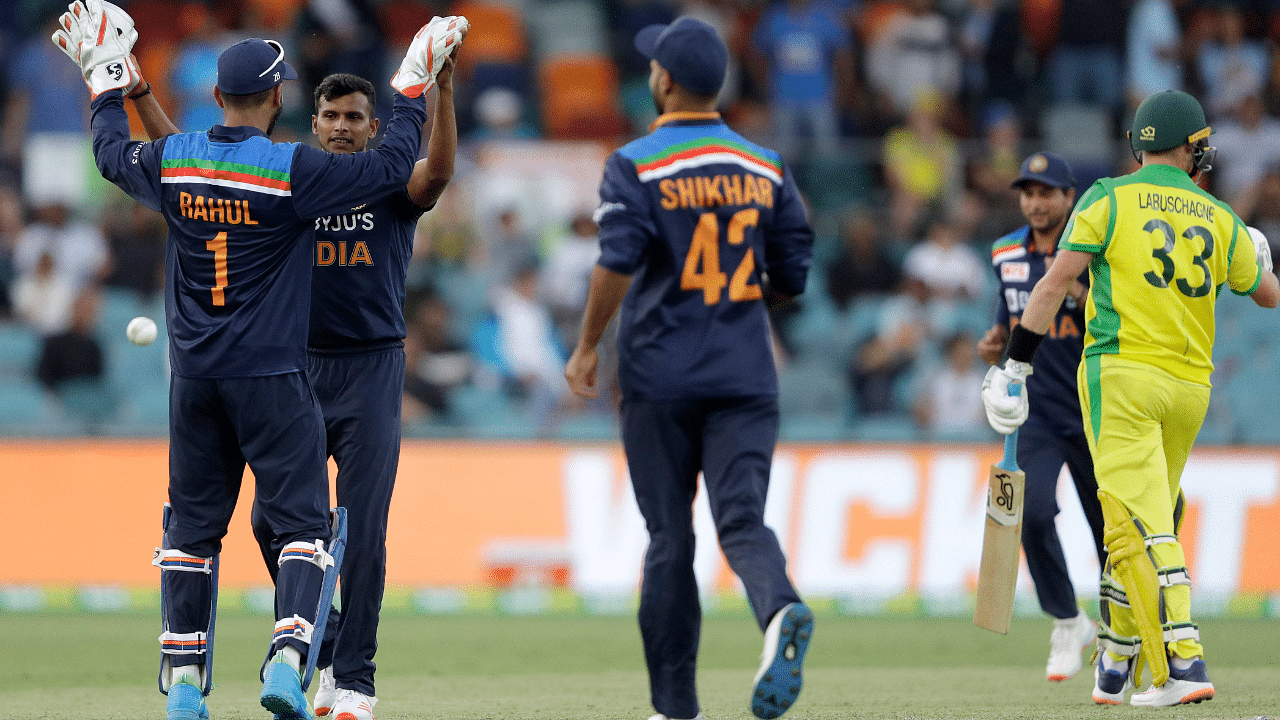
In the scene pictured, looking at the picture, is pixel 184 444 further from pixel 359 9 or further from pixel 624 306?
pixel 359 9

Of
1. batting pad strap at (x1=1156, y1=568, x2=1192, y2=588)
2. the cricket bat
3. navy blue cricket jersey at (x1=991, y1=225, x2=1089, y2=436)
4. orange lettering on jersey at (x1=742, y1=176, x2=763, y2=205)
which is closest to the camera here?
orange lettering on jersey at (x1=742, y1=176, x2=763, y2=205)

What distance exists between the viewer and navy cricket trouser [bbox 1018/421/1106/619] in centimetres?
810

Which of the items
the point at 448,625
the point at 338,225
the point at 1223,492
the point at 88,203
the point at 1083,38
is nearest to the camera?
the point at 338,225

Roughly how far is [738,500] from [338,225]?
2.22 meters

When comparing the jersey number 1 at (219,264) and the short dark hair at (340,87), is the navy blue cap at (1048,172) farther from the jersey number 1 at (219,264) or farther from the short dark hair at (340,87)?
the jersey number 1 at (219,264)

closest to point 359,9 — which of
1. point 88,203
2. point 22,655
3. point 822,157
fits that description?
point 88,203

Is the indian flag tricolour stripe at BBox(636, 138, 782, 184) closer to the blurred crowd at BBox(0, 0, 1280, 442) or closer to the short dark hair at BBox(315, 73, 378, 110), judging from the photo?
the short dark hair at BBox(315, 73, 378, 110)

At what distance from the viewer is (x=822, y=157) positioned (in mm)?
14945

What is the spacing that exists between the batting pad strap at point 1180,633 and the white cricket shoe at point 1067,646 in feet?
5.39

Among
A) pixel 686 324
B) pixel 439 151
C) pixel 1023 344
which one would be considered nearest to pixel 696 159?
pixel 686 324

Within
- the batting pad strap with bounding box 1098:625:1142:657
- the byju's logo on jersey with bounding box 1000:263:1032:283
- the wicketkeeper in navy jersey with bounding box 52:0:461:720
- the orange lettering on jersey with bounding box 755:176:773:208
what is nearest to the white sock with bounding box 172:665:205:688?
the wicketkeeper in navy jersey with bounding box 52:0:461:720

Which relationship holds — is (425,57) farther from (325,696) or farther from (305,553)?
(325,696)

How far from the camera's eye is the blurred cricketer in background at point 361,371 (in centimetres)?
642

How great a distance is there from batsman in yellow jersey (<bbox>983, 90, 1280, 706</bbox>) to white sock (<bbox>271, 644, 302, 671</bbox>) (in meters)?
3.13
